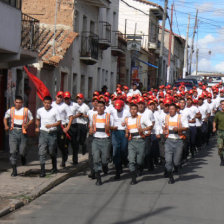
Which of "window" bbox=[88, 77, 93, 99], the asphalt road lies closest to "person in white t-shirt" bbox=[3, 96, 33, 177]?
the asphalt road

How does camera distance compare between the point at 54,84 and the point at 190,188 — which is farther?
the point at 54,84

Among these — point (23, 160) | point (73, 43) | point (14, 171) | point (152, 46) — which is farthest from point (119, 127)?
point (152, 46)

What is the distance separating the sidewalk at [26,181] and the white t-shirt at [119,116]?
1581 millimetres

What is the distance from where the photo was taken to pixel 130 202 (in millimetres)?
10062

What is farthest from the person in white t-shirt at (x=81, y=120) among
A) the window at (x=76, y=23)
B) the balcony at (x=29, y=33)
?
the window at (x=76, y=23)

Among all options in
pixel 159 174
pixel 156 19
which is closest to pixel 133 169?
pixel 159 174

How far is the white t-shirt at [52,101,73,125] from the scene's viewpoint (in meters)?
14.1

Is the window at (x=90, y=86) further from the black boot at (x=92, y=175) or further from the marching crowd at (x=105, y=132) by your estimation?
the black boot at (x=92, y=175)

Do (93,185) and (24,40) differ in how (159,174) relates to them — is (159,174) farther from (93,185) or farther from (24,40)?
(24,40)

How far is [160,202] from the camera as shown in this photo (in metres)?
10.0

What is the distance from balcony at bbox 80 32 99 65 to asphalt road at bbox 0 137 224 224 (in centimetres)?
1603

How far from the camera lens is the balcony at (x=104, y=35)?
106 ft

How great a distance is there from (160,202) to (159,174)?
159 inches

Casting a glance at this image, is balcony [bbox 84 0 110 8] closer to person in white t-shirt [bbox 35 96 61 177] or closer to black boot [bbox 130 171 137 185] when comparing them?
person in white t-shirt [bbox 35 96 61 177]
